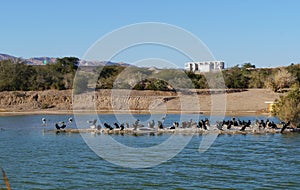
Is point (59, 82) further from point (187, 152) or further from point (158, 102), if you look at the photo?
point (187, 152)

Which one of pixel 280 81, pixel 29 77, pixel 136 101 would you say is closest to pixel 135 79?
pixel 136 101

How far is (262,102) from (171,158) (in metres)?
36.4

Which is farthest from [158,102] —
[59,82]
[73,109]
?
[59,82]

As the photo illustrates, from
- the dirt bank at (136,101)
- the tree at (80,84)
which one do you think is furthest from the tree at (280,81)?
the tree at (80,84)

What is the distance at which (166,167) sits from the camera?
61.4 feet

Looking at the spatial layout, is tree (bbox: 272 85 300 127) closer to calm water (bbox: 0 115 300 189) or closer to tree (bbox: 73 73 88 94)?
calm water (bbox: 0 115 300 189)

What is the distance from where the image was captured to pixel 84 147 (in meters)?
24.6

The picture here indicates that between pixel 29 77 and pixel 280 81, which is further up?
pixel 29 77

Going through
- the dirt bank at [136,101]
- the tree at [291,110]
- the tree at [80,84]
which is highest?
the tree at [80,84]

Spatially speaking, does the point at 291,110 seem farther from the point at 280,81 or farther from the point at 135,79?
the point at 135,79

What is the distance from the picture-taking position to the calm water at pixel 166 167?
15.6 meters

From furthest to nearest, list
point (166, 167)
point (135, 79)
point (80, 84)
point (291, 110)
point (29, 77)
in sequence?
point (29, 77) < point (135, 79) < point (80, 84) < point (291, 110) < point (166, 167)

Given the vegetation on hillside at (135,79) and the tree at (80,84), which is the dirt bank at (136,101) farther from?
the vegetation on hillside at (135,79)

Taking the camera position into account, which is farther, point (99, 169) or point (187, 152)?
point (187, 152)
